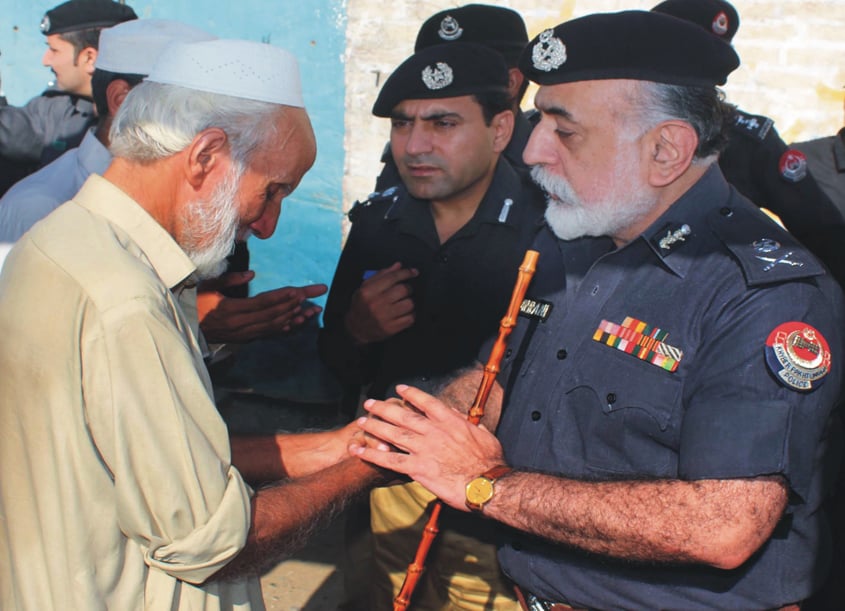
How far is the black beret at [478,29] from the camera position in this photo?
438 cm

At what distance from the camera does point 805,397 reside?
193 cm

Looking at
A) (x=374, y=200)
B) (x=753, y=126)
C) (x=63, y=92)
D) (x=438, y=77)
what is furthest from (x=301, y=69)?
(x=753, y=126)

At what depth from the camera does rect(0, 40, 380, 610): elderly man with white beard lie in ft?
5.60

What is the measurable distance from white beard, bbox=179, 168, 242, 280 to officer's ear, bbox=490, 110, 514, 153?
5.97ft

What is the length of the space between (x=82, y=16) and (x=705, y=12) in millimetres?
3583

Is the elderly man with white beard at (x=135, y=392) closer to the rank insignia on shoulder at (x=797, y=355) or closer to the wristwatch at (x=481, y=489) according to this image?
the wristwatch at (x=481, y=489)

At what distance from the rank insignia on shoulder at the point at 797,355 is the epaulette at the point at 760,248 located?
0.14 m

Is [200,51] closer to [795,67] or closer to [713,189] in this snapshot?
[713,189]

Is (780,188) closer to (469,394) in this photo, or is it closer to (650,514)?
(469,394)

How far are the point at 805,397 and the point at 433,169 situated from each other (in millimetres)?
2033

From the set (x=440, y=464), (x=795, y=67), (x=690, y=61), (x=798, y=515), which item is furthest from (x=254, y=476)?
(x=795, y=67)

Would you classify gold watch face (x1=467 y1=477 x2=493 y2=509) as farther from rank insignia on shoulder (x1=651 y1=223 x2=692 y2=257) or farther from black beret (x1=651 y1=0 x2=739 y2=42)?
black beret (x1=651 y1=0 x2=739 y2=42)

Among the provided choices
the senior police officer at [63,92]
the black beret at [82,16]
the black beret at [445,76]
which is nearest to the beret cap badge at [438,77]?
the black beret at [445,76]

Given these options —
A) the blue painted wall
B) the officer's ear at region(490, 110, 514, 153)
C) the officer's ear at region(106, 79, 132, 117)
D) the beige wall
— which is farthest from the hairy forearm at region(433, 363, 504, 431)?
the blue painted wall
